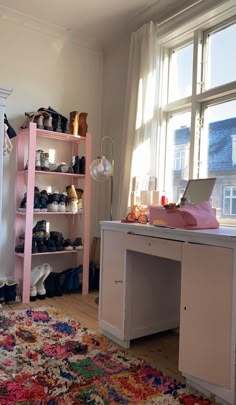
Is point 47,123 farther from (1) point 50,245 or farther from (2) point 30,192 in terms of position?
(1) point 50,245

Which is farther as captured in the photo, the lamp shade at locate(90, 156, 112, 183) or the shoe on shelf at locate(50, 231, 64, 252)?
the shoe on shelf at locate(50, 231, 64, 252)

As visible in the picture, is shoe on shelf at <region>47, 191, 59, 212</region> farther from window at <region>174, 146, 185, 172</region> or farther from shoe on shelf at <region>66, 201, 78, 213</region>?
window at <region>174, 146, 185, 172</region>

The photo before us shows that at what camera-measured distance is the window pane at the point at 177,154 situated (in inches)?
107

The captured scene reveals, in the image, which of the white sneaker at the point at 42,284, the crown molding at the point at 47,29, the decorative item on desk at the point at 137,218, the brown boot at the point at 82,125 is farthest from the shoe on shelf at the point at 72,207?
the crown molding at the point at 47,29

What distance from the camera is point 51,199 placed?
3049mm

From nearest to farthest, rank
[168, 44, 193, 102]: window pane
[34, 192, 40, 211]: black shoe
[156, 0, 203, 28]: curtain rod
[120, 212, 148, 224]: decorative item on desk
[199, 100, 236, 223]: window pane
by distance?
[120, 212, 148, 224]: decorative item on desk
[199, 100, 236, 223]: window pane
[156, 0, 203, 28]: curtain rod
[168, 44, 193, 102]: window pane
[34, 192, 40, 211]: black shoe

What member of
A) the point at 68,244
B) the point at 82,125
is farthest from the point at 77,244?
the point at 82,125

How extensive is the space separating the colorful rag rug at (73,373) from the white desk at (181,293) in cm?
14

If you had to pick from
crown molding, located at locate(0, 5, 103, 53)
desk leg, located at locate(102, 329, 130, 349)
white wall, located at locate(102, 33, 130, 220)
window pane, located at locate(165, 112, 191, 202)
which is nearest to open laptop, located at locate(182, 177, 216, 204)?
window pane, located at locate(165, 112, 191, 202)

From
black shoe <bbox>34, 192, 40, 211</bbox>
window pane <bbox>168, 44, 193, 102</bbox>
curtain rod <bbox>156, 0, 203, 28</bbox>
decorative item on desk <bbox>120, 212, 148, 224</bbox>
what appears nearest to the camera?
decorative item on desk <bbox>120, 212, 148, 224</bbox>

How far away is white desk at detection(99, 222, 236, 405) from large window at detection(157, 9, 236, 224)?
729 mm

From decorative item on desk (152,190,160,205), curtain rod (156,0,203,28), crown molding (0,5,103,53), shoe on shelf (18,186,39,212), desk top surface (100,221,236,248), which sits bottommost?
desk top surface (100,221,236,248)

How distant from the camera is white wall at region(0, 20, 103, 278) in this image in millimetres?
3035

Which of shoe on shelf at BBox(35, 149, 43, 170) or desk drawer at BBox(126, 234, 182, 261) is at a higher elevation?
shoe on shelf at BBox(35, 149, 43, 170)
